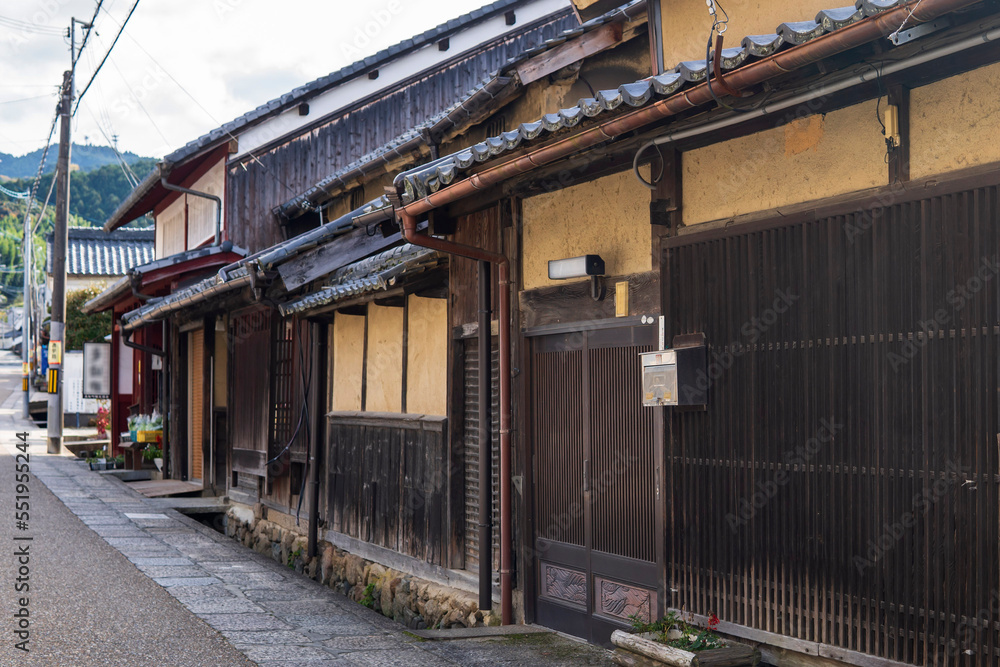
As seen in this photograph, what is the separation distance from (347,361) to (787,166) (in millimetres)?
7864

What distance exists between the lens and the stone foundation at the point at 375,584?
942 cm

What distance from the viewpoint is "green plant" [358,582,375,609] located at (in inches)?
442

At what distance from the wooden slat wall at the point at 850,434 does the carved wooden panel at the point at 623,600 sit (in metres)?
0.43

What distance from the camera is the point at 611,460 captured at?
24.4 feet

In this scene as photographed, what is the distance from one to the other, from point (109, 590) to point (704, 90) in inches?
302

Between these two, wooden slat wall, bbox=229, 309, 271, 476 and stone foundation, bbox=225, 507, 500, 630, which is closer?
stone foundation, bbox=225, 507, 500, 630

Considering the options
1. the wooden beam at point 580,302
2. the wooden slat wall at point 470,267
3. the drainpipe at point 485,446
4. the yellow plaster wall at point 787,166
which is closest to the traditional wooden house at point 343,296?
the wooden slat wall at point 470,267

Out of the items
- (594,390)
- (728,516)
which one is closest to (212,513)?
(594,390)

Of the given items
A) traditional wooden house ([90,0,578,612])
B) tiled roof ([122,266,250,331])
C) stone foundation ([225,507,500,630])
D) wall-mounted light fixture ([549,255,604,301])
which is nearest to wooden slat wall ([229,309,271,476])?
traditional wooden house ([90,0,578,612])

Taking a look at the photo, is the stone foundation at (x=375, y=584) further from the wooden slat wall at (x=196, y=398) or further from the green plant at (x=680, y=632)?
the wooden slat wall at (x=196, y=398)

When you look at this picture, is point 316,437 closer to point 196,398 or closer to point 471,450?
point 471,450

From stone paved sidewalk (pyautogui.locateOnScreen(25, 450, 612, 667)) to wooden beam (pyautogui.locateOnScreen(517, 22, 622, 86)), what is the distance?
5.07 metres

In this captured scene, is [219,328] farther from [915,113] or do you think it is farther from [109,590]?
[915,113]

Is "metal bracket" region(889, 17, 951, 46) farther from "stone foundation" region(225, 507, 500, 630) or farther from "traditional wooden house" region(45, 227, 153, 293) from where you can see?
"traditional wooden house" region(45, 227, 153, 293)
